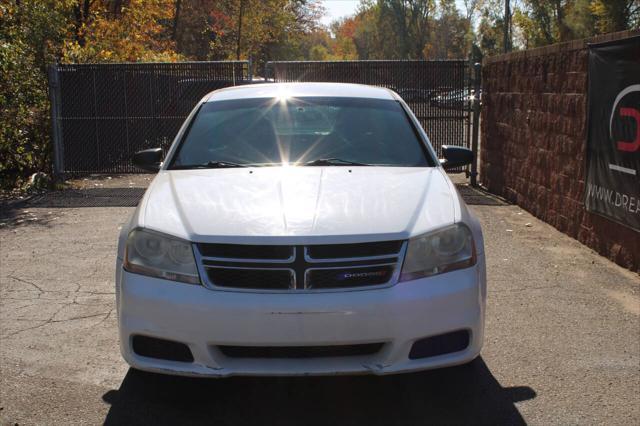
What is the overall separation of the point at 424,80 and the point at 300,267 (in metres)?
11.0

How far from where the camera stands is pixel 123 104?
46.1 feet

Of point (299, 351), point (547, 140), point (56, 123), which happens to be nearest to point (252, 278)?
point (299, 351)

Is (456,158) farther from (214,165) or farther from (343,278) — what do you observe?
(343,278)

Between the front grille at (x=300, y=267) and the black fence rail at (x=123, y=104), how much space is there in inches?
419

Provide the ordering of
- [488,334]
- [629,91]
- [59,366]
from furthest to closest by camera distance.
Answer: [629,91]
[488,334]
[59,366]

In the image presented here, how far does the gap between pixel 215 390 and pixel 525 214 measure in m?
6.95

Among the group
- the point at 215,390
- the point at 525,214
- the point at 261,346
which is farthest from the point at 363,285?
the point at 525,214

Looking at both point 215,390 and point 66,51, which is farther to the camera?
point 66,51

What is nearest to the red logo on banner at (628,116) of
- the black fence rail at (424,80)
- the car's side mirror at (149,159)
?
the car's side mirror at (149,159)

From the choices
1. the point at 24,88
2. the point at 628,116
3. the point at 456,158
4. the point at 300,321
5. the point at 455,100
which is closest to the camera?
the point at 300,321

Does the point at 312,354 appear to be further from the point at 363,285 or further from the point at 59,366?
the point at 59,366

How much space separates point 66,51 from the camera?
16328 millimetres

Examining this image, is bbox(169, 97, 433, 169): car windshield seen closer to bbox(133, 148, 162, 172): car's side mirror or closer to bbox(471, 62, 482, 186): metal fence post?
bbox(133, 148, 162, 172): car's side mirror

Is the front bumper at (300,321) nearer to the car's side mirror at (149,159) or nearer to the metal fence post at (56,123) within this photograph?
the car's side mirror at (149,159)
